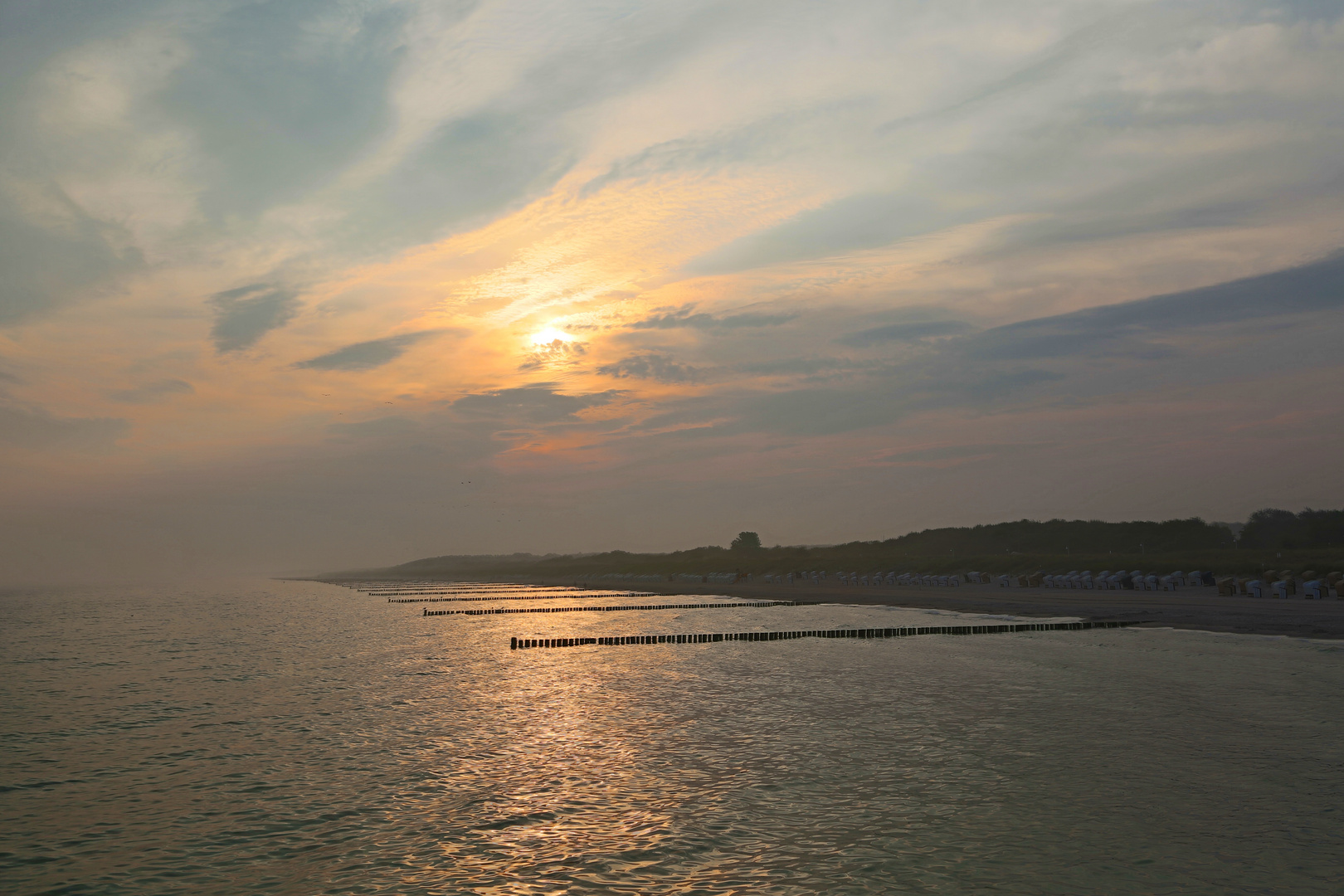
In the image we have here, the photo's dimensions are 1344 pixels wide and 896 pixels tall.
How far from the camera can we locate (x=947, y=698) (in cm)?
2217

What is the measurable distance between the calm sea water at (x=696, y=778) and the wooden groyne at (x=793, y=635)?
421 inches

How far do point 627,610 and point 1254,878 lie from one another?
59.5 meters

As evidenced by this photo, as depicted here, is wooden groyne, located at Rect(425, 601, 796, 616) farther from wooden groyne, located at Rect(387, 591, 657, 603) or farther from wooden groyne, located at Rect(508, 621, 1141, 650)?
wooden groyne, located at Rect(508, 621, 1141, 650)

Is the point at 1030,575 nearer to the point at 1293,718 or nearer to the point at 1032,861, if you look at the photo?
the point at 1293,718

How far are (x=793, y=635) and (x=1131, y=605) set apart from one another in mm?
26787

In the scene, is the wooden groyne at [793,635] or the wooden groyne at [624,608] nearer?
the wooden groyne at [793,635]

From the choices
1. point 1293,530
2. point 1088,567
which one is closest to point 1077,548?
point 1293,530

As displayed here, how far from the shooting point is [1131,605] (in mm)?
54031

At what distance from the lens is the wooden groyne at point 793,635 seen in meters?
41.5

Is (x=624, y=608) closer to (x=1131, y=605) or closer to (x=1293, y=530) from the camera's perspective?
(x=1131, y=605)

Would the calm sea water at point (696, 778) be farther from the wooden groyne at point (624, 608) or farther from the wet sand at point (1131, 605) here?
the wooden groyne at point (624, 608)

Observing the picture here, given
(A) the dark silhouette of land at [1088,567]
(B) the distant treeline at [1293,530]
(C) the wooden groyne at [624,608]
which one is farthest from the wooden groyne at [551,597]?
(B) the distant treeline at [1293,530]

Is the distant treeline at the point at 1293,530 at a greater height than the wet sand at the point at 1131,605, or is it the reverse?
Result: the distant treeline at the point at 1293,530

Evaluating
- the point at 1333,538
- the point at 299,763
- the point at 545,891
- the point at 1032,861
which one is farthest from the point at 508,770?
the point at 1333,538
